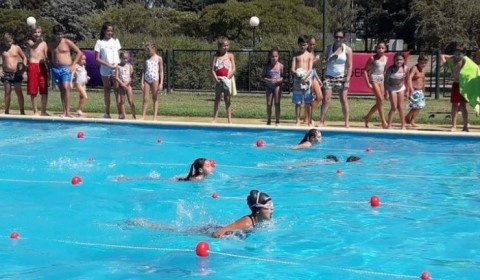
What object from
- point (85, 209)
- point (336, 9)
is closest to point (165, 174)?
point (85, 209)

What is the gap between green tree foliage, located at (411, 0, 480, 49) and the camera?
27.8 m

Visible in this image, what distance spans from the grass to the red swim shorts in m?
1.58

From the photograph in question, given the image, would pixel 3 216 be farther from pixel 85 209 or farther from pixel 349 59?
pixel 349 59

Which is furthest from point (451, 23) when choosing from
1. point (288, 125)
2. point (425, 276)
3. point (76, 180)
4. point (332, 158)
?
point (425, 276)

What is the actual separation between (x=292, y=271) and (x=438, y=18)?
76.7 feet

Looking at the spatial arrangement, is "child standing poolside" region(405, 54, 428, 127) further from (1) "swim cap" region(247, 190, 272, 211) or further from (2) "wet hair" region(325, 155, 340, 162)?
(1) "swim cap" region(247, 190, 272, 211)

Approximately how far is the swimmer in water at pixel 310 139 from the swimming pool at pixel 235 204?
0.15m

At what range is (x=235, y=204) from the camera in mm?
9680

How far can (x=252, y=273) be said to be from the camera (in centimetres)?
702

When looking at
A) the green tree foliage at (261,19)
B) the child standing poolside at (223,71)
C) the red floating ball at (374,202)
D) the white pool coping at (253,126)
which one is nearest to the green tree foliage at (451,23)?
the green tree foliage at (261,19)

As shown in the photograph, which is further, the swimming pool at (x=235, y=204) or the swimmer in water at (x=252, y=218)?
the swimmer in water at (x=252, y=218)

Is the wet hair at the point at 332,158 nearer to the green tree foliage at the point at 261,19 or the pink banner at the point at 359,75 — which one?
the pink banner at the point at 359,75

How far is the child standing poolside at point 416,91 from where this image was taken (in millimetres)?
15203

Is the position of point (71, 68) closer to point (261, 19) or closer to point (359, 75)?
point (359, 75)
